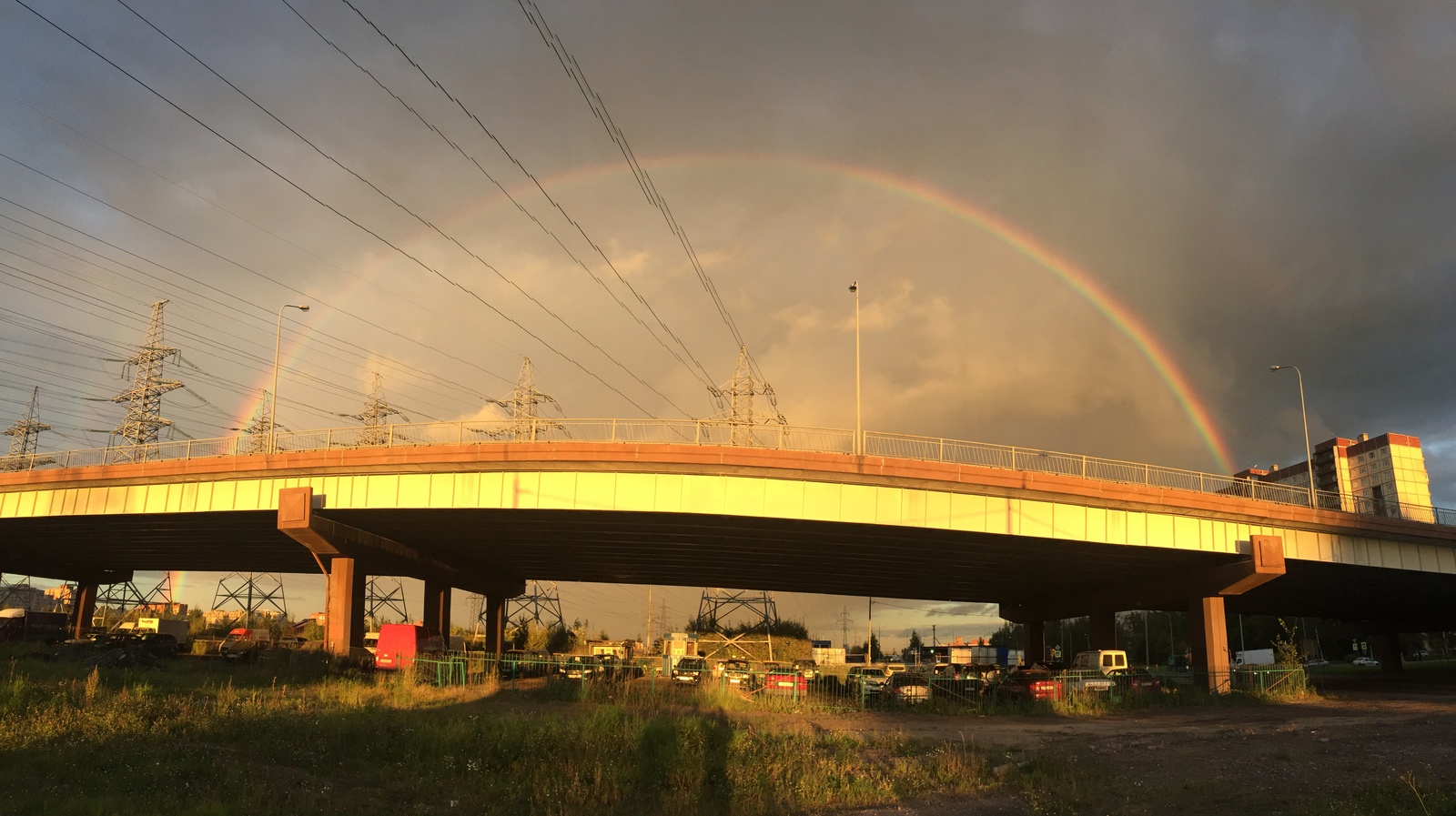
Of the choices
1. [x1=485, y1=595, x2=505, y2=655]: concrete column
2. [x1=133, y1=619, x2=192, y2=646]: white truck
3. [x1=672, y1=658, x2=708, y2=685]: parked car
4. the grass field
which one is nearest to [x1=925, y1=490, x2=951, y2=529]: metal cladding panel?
[x1=672, y1=658, x2=708, y2=685]: parked car

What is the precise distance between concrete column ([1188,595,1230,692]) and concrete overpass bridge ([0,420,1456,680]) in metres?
0.10

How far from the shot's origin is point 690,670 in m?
42.2

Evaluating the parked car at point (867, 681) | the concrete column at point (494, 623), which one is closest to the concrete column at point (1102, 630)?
the parked car at point (867, 681)

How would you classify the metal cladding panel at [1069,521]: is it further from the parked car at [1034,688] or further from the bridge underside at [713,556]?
the parked car at [1034,688]

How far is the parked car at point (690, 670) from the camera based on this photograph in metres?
Result: 39.0

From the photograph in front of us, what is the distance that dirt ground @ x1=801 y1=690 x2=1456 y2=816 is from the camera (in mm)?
16984

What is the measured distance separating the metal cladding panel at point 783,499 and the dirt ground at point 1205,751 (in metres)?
9.94

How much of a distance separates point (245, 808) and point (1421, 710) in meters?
36.6

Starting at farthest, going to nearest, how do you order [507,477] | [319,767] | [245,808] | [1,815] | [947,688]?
1. [507,477]
2. [947,688]
3. [319,767]
4. [245,808]
5. [1,815]

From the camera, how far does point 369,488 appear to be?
139 ft

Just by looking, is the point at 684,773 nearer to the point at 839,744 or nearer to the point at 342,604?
the point at 839,744

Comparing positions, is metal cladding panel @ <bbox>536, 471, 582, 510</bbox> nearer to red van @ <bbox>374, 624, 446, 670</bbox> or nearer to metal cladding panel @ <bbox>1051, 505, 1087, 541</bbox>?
red van @ <bbox>374, 624, 446, 670</bbox>

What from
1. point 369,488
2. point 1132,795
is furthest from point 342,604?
point 1132,795

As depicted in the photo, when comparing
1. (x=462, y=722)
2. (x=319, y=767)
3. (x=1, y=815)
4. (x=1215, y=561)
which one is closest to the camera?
(x=1, y=815)
